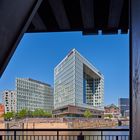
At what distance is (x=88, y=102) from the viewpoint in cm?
4075

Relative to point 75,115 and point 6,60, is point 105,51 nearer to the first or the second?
point 75,115

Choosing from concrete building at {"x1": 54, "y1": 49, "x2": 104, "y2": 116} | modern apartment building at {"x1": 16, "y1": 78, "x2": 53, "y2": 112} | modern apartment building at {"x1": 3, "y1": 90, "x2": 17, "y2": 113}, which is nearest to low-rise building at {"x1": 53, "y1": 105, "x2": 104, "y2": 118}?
concrete building at {"x1": 54, "y1": 49, "x2": 104, "y2": 116}

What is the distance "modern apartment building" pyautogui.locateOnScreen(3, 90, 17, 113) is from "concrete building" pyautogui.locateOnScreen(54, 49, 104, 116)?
6.01 m

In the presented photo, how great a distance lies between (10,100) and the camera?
44562mm

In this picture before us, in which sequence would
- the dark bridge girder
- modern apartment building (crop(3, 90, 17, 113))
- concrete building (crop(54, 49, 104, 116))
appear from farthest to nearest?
modern apartment building (crop(3, 90, 17, 113)), concrete building (crop(54, 49, 104, 116)), the dark bridge girder

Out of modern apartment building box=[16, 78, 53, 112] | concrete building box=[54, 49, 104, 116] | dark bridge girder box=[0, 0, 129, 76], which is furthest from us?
modern apartment building box=[16, 78, 53, 112]

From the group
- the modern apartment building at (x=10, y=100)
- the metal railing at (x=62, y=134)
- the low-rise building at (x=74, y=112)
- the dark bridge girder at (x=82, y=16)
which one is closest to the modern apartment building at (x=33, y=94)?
the modern apartment building at (x=10, y=100)

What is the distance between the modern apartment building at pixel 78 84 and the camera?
4012 cm

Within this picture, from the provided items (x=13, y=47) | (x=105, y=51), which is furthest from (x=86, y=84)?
(x=13, y=47)

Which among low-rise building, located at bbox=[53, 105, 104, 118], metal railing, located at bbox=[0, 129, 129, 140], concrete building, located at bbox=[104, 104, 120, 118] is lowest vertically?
low-rise building, located at bbox=[53, 105, 104, 118]

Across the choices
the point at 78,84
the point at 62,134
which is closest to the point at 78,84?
the point at 78,84

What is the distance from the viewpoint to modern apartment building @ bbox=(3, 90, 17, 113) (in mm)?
41634

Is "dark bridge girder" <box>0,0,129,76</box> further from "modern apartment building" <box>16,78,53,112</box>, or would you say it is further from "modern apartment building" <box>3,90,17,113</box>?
"modern apartment building" <box>16,78,53,112</box>

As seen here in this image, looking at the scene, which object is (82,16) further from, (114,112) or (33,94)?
(33,94)
